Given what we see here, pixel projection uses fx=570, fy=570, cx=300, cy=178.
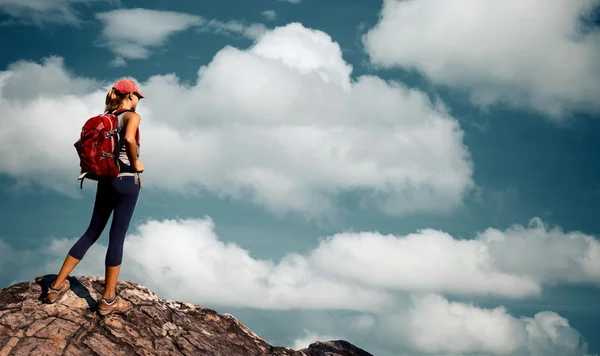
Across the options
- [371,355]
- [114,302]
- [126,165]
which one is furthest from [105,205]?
[371,355]

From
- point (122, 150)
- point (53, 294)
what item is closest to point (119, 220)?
point (122, 150)

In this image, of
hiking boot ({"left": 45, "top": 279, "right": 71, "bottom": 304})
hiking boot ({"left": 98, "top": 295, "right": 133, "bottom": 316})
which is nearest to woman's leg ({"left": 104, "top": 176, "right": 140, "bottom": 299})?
hiking boot ({"left": 98, "top": 295, "right": 133, "bottom": 316})

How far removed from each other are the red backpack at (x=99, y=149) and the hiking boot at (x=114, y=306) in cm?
229

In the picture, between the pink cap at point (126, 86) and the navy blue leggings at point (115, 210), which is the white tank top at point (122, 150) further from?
the pink cap at point (126, 86)

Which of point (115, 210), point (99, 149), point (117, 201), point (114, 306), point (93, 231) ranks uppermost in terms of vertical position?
point (99, 149)

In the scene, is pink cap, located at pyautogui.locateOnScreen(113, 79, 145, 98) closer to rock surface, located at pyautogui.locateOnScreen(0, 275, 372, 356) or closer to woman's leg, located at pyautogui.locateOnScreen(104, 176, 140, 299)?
woman's leg, located at pyautogui.locateOnScreen(104, 176, 140, 299)

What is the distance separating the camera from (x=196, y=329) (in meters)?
11.4

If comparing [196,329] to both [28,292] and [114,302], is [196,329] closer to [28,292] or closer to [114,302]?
[114,302]

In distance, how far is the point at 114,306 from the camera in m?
10.3

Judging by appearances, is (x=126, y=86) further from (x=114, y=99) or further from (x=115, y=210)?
(x=115, y=210)

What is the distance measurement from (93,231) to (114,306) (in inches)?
55.6

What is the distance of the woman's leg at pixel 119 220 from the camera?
31.8ft

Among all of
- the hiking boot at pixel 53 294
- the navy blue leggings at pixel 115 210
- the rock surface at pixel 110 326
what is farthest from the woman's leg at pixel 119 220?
the hiking boot at pixel 53 294

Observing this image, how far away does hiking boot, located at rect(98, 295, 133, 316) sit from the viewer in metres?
10.1
